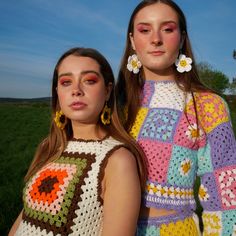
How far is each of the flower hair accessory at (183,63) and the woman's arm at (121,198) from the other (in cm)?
94

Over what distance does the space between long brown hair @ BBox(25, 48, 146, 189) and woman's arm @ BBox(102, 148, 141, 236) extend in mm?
169

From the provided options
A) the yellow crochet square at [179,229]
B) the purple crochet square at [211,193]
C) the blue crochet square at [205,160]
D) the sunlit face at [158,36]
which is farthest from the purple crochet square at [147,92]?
the yellow crochet square at [179,229]

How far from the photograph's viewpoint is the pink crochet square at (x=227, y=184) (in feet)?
8.73

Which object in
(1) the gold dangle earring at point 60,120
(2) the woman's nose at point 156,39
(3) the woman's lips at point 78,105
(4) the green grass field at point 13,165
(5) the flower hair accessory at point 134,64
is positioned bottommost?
(4) the green grass field at point 13,165

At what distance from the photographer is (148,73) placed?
10.0 ft

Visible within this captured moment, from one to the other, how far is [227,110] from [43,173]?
4.73ft

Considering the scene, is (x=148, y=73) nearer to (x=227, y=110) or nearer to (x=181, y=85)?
(x=181, y=85)

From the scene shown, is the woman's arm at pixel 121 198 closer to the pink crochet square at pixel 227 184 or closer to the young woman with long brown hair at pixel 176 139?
the young woman with long brown hair at pixel 176 139

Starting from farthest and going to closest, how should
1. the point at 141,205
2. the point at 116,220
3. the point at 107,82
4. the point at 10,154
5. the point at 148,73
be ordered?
the point at 10,154 < the point at 148,73 < the point at 107,82 < the point at 141,205 < the point at 116,220

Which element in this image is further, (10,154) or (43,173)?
(10,154)

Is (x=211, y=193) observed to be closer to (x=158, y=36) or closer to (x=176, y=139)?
(x=176, y=139)

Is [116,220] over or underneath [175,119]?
underneath

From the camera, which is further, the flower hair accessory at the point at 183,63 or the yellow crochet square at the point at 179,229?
the flower hair accessory at the point at 183,63

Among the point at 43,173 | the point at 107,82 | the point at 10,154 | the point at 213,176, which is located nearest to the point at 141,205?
the point at 213,176
